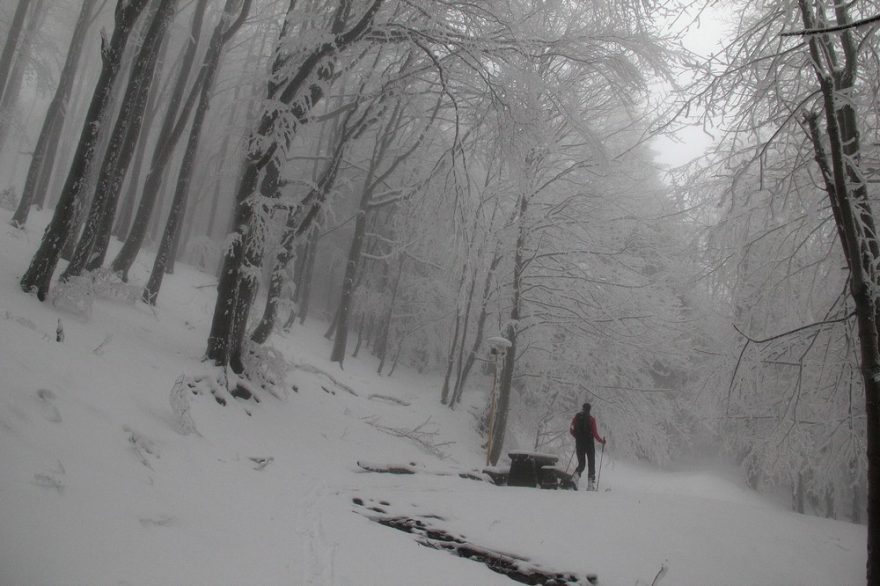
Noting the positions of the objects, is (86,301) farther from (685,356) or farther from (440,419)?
(685,356)

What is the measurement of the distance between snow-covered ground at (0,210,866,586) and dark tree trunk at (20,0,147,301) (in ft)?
1.26

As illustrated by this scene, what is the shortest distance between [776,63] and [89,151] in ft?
26.1

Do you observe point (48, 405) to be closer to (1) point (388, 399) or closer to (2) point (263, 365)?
(2) point (263, 365)

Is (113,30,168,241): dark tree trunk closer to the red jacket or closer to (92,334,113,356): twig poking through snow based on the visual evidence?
(92,334,113,356): twig poking through snow

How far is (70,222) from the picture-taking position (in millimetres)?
6840

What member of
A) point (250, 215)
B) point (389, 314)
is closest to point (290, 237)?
point (250, 215)

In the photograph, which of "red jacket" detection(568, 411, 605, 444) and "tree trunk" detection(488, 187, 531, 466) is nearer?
"red jacket" detection(568, 411, 605, 444)

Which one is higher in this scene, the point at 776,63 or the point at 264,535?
the point at 776,63

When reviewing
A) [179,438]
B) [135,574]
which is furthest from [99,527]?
[179,438]

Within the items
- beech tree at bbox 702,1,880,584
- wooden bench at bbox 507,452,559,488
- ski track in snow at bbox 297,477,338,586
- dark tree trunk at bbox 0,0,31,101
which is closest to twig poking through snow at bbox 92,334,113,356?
ski track in snow at bbox 297,477,338,586

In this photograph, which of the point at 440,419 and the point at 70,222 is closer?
the point at 70,222

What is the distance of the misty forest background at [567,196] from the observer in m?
5.95

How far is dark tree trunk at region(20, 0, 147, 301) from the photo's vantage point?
22.1 ft

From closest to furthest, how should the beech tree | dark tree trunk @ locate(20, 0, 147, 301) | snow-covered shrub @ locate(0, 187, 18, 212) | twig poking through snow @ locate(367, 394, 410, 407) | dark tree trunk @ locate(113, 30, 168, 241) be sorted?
1. the beech tree
2. dark tree trunk @ locate(20, 0, 147, 301)
3. twig poking through snow @ locate(367, 394, 410, 407)
4. dark tree trunk @ locate(113, 30, 168, 241)
5. snow-covered shrub @ locate(0, 187, 18, 212)
